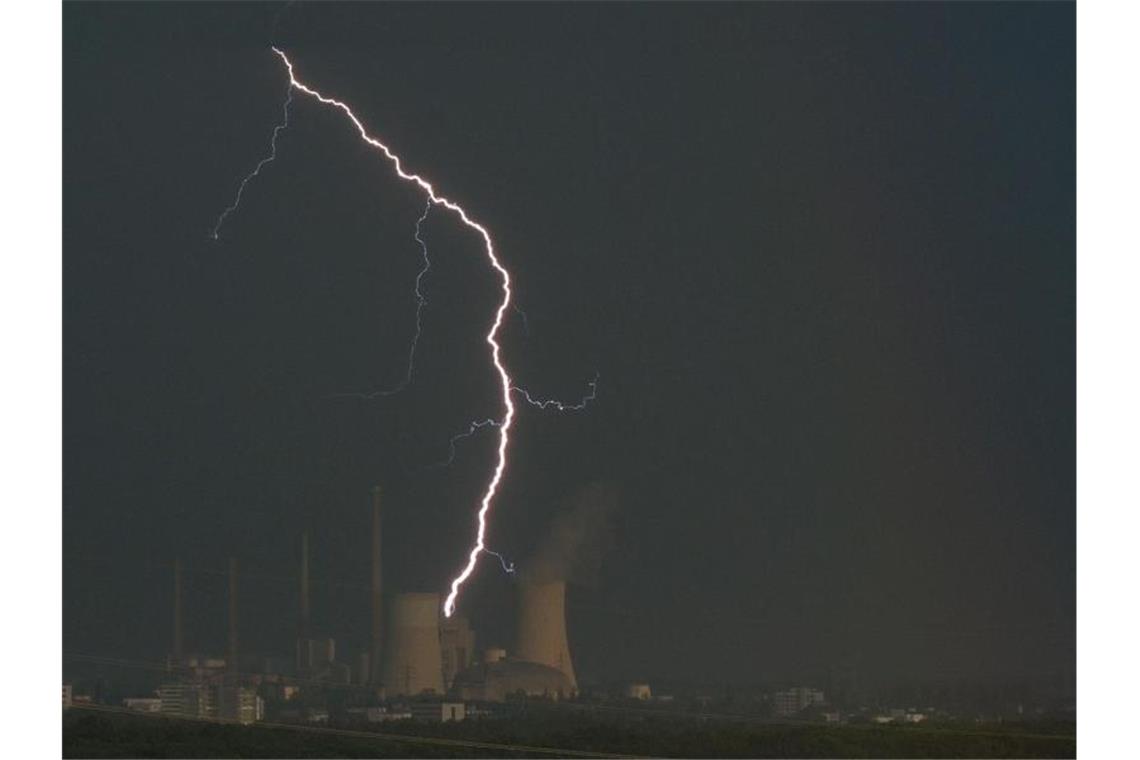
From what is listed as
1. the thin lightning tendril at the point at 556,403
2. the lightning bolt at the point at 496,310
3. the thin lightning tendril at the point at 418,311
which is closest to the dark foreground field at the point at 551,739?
the lightning bolt at the point at 496,310

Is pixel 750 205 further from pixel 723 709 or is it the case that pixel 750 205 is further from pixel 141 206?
pixel 141 206

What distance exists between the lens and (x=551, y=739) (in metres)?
7.38

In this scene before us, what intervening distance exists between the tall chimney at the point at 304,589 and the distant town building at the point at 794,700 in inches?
81.1

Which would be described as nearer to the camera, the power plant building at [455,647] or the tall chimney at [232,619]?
the power plant building at [455,647]

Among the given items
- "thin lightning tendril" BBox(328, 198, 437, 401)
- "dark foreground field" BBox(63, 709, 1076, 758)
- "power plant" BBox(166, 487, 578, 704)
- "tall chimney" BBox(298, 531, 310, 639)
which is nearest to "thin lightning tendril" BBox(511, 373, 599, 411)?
"thin lightning tendril" BBox(328, 198, 437, 401)

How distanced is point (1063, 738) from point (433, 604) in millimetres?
2727

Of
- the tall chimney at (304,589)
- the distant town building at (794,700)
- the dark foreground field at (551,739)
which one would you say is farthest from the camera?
the tall chimney at (304,589)

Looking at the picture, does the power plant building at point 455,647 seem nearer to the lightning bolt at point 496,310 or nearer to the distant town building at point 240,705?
the lightning bolt at point 496,310

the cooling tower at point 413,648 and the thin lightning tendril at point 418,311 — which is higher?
the thin lightning tendril at point 418,311

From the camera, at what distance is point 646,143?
24.9ft

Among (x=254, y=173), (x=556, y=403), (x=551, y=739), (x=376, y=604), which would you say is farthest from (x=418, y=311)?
(x=551, y=739)

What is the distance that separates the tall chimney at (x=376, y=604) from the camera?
744cm

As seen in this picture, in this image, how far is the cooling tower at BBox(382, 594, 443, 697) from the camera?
7332mm

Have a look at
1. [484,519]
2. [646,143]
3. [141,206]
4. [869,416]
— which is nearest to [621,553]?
[484,519]
